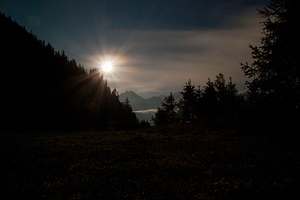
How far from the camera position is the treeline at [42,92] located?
55.1m

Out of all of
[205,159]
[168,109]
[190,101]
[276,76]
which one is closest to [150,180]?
[205,159]

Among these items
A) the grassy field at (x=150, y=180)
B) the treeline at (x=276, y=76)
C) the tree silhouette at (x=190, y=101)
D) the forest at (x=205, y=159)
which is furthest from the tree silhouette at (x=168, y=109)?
the grassy field at (x=150, y=180)

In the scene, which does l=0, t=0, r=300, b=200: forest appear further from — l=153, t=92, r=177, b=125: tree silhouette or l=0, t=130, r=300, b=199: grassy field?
l=153, t=92, r=177, b=125: tree silhouette

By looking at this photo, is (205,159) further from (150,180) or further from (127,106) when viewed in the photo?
(127,106)

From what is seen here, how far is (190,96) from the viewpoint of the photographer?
5441cm

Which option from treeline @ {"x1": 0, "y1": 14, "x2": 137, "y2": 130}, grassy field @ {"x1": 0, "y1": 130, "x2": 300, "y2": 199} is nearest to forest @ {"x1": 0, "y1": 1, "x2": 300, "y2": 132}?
treeline @ {"x1": 0, "y1": 14, "x2": 137, "y2": 130}

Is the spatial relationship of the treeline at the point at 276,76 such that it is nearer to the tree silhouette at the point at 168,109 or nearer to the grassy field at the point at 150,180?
the grassy field at the point at 150,180

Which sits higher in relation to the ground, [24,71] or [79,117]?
[24,71]

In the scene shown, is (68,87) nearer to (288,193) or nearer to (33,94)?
(33,94)

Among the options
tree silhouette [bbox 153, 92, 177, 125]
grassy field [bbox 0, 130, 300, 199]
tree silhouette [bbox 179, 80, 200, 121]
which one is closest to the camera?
grassy field [bbox 0, 130, 300, 199]

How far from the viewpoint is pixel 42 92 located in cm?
7219

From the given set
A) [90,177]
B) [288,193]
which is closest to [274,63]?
[288,193]

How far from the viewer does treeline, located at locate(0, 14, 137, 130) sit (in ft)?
181

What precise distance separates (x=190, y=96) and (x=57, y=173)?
50.8 meters
